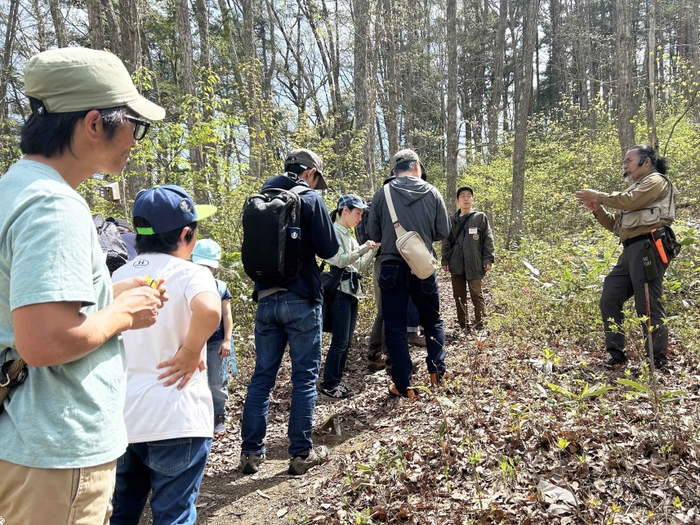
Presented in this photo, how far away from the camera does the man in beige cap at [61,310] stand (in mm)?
1296

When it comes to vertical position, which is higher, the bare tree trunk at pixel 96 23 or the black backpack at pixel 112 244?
the bare tree trunk at pixel 96 23

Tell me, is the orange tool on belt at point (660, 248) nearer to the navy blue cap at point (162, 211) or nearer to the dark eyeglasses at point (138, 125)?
the navy blue cap at point (162, 211)

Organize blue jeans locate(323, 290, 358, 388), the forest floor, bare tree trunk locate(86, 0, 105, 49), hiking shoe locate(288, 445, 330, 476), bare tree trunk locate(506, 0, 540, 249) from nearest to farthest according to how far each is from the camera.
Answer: the forest floor, hiking shoe locate(288, 445, 330, 476), blue jeans locate(323, 290, 358, 388), bare tree trunk locate(86, 0, 105, 49), bare tree trunk locate(506, 0, 540, 249)

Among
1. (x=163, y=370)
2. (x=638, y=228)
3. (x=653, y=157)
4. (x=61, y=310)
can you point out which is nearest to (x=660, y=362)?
(x=638, y=228)

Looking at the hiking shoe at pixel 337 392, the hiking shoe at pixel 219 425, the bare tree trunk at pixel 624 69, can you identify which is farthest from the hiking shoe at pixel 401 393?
the bare tree trunk at pixel 624 69

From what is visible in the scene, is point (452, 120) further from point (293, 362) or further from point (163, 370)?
point (163, 370)

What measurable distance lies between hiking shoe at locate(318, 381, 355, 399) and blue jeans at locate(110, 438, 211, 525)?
3431 mm

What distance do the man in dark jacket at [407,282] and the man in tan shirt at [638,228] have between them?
1.52 metres

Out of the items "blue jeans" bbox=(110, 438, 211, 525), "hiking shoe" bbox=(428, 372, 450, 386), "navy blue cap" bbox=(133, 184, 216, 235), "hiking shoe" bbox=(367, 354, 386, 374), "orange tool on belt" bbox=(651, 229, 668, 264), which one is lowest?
"hiking shoe" bbox=(367, 354, 386, 374)

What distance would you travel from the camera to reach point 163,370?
6.91 ft

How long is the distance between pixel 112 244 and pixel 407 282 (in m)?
2.76

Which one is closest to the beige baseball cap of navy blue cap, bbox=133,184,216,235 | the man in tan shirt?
navy blue cap, bbox=133,184,216,235

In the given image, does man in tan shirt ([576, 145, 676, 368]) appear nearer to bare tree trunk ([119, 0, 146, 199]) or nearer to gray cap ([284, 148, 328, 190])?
gray cap ([284, 148, 328, 190])

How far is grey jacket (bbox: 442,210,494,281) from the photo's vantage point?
7.25 meters
